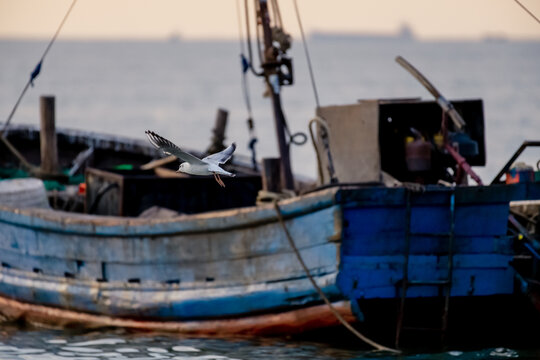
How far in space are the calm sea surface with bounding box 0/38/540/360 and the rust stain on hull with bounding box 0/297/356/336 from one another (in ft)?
0.49

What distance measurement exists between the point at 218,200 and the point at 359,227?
2797 mm

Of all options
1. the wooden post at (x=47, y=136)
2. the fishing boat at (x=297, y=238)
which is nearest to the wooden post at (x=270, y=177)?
the fishing boat at (x=297, y=238)

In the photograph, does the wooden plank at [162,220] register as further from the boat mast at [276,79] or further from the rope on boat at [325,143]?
the boat mast at [276,79]

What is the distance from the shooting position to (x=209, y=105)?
6862 centimetres

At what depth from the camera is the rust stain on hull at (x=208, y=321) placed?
10672 mm

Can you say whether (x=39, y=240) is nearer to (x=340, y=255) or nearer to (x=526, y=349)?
(x=340, y=255)

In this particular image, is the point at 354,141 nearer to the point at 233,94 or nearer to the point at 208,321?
the point at 208,321

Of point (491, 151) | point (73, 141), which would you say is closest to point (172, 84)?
point (491, 151)

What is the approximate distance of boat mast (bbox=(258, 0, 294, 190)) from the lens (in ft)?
39.5

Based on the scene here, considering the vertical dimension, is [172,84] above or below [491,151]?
above

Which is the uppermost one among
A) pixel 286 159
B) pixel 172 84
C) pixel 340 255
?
pixel 172 84

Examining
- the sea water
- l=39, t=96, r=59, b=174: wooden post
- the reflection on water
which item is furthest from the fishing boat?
the sea water

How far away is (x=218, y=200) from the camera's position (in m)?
12.5

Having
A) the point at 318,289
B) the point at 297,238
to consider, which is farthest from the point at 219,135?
the point at 318,289
